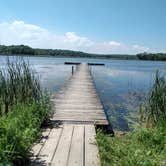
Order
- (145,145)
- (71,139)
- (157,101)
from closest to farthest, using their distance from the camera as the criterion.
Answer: (71,139)
(145,145)
(157,101)

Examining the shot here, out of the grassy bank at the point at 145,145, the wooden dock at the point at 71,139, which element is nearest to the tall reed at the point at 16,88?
the wooden dock at the point at 71,139

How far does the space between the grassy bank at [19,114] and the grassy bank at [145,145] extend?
0.99 metres

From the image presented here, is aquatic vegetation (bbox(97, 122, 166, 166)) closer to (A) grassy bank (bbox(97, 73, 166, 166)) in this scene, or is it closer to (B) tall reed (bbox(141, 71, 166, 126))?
(A) grassy bank (bbox(97, 73, 166, 166))

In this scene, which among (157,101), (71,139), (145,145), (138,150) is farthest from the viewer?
(157,101)

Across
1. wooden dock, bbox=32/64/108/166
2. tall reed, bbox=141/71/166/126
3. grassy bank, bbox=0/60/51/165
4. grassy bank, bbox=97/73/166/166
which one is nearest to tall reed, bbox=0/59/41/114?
grassy bank, bbox=0/60/51/165

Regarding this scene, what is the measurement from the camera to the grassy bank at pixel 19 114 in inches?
129

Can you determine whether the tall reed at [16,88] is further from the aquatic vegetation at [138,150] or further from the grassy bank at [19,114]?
the aquatic vegetation at [138,150]

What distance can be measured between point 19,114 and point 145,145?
2.04 metres

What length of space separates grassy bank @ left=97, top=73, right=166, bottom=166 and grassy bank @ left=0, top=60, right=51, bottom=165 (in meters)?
0.99

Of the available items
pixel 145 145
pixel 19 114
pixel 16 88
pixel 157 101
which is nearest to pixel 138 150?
pixel 145 145

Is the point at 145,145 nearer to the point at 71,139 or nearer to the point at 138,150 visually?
the point at 138,150

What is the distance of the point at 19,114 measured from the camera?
4.71m

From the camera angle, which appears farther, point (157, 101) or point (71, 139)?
point (157, 101)

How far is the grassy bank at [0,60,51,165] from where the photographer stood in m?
3.28
